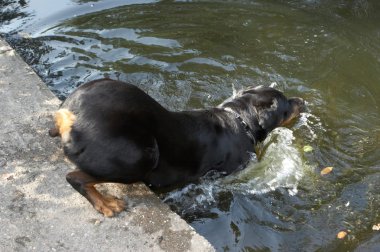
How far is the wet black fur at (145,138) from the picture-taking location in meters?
3.57

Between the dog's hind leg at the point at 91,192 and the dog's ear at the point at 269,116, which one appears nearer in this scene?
the dog's hind leg at the point at 91,192

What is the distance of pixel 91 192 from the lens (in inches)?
146

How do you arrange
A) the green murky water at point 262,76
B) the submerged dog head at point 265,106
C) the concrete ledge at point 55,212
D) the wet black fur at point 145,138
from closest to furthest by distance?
the concrete ledge at point 55,212
the wet black fur at point 145,138
the green murky water at point 262,76
the submerged dog head at point 265,106

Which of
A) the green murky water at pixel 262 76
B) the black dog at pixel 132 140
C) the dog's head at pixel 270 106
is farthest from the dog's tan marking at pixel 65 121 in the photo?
the dog's head at pixel 270 106

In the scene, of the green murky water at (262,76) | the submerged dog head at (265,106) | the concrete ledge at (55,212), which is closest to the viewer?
the concrete ledge at (55,212)

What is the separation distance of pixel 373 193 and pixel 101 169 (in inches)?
97.2

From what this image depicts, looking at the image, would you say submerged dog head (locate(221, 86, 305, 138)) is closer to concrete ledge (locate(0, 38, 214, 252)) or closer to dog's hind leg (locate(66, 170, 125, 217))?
concrete ledge (locate(0, 38, 214, 252))

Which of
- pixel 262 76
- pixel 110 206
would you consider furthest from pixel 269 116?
pixel 110 206

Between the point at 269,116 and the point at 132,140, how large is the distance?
186 centimetres

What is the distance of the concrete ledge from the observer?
3.45 m

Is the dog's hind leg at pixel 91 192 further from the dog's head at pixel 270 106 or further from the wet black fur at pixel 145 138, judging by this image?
the dog's head at pixel 270 106

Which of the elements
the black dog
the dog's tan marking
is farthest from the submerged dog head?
the dog's tan marking

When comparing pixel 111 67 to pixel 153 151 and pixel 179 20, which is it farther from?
pixel 153 151

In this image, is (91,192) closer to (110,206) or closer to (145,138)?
(110,206)
